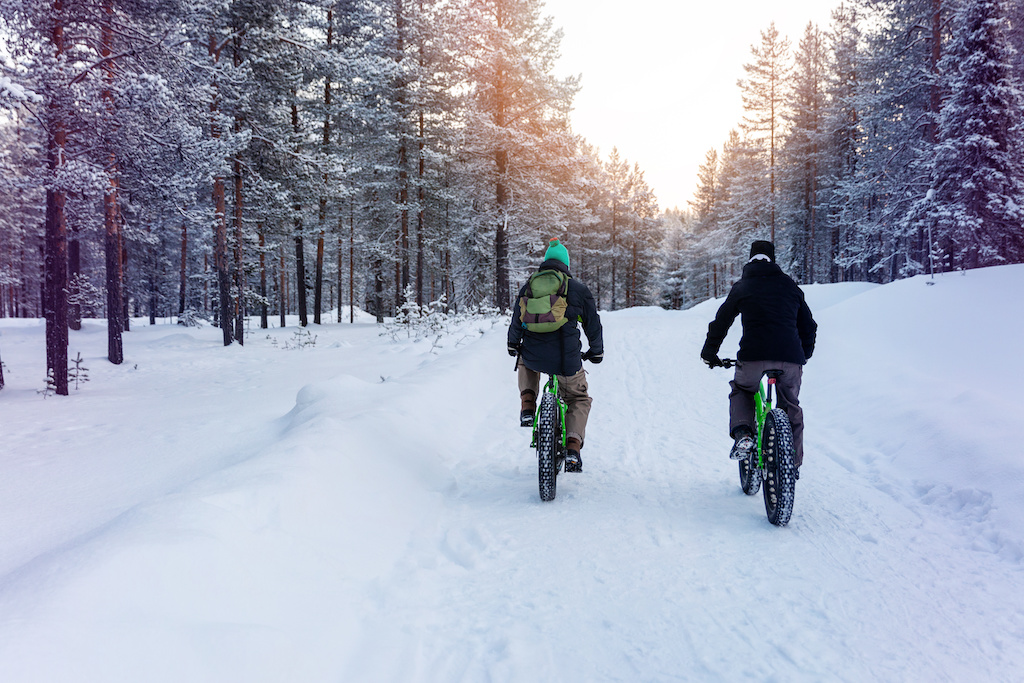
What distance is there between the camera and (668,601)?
10.1 feet

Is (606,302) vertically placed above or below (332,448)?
above

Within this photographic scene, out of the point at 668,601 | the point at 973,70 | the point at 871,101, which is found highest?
the point at 871,101

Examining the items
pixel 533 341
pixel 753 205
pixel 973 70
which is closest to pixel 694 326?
pixel 973 70

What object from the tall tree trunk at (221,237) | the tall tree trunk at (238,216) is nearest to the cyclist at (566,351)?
the tall tree trunk at (221,237)

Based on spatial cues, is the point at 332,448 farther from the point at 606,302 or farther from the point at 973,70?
the point at 606,302

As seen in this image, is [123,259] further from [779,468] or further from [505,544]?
[779,468]

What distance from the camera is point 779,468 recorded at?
3.93 meters

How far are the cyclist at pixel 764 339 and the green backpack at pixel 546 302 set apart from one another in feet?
4.43

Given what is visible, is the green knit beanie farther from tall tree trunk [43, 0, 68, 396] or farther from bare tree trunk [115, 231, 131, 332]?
bare tree trunk [115, 231, 131, 332]

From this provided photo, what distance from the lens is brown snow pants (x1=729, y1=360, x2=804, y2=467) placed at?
4305mm

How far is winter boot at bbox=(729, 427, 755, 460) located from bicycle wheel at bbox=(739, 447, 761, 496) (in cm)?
12

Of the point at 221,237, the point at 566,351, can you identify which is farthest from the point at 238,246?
the point at 566,351

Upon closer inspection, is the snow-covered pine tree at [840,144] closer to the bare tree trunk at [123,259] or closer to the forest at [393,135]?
the forest at [393,135]

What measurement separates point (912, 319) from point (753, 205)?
28232 millimetres
